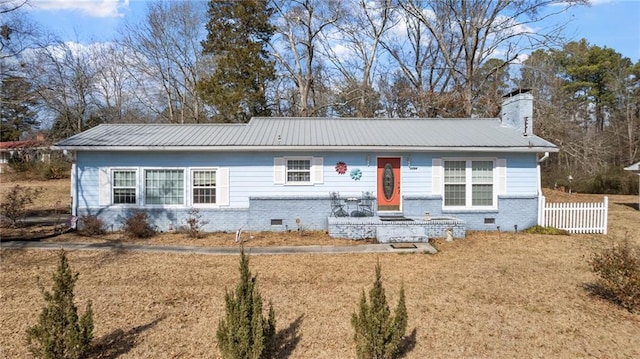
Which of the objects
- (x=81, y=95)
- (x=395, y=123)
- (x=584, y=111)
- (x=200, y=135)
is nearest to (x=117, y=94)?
(x=81, y=95)

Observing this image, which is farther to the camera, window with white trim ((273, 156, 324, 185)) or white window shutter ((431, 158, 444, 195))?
white window shutter ((431, 158, 444, 195))

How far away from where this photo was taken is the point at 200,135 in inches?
524

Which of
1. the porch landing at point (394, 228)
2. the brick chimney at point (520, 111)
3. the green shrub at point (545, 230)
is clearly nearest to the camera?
the porch landing at point (394, 228)

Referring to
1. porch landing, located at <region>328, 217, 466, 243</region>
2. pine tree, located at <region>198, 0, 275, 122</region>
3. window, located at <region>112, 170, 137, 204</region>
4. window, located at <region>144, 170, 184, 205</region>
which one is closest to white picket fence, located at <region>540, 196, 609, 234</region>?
porch landing, located at <region>328, 217, 466, 243</region>

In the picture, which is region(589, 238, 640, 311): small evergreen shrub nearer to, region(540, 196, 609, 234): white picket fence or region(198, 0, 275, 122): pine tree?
region(540, 196, 609, 234): white picket fence

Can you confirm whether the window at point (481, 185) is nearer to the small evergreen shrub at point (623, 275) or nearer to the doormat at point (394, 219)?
the doormat at point (394, 219)

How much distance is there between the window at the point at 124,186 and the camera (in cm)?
1243

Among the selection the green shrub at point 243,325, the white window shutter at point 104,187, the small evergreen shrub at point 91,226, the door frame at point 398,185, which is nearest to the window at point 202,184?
the white window shutter at point 104,187

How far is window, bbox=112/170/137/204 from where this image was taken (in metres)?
12.4

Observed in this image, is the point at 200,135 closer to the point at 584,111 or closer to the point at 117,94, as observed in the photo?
the point at 117,94

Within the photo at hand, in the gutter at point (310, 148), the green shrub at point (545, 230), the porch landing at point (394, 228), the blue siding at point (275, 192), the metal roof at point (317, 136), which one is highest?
the metal roof at point (317, 136)

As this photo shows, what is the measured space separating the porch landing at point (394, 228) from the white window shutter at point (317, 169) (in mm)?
1520

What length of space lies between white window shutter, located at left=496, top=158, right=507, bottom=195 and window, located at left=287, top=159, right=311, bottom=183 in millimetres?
6658

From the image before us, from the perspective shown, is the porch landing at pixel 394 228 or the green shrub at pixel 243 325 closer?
the green shrub at pixel 243 325
